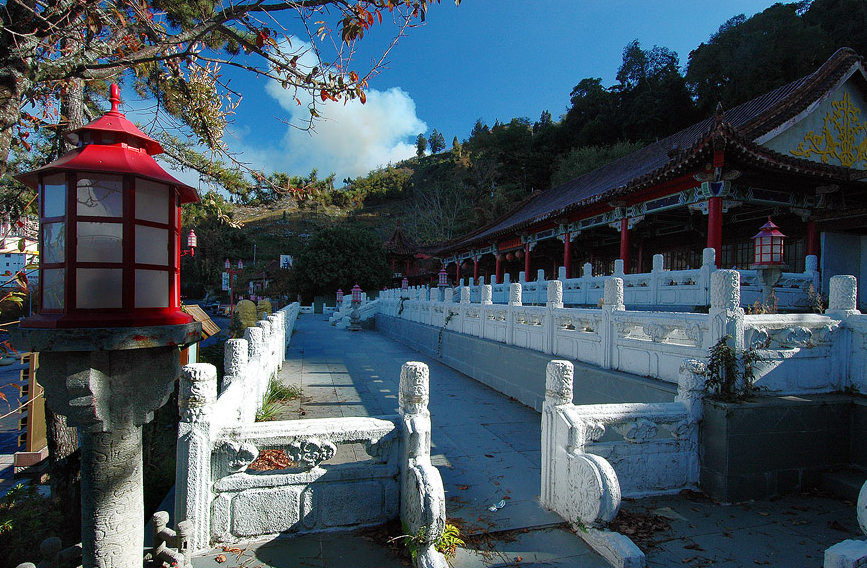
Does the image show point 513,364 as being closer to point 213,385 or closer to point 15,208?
point 213,385

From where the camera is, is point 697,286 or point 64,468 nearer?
point 64,468

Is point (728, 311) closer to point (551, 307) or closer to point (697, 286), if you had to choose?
point (551, 307)

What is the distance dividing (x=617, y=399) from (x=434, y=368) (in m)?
5.55

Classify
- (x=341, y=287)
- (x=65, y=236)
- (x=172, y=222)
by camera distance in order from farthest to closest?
(x=341, y=287)
(x=172, y=222)
(x=65, y=236)

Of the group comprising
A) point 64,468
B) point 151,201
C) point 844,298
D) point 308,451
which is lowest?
point 64,468

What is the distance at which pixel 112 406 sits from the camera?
6.41 ft

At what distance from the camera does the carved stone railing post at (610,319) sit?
5.30 metres

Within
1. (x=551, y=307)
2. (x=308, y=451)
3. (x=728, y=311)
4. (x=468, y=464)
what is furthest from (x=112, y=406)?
(x=551, y=307)

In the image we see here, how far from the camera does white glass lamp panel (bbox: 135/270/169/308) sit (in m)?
2.00

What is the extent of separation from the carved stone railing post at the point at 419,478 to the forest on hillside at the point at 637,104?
114 inches

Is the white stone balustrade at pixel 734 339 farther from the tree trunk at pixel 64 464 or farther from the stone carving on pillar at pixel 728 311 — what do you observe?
the tree trunk at pixel 64 464

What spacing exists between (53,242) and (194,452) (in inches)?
62.0

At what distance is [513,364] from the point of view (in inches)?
287

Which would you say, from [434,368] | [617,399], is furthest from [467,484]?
[434,368]
